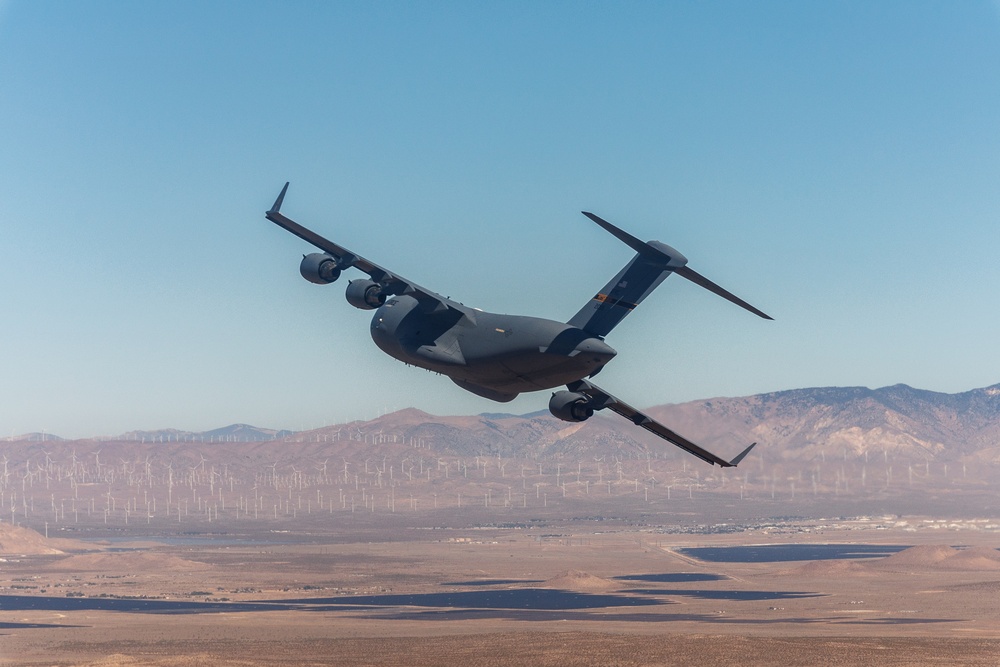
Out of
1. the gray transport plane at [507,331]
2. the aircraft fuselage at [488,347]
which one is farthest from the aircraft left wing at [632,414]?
the aircraft fuselage at [488,347]

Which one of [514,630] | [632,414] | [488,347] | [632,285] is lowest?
[514,630]

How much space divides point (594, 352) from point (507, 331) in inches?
149

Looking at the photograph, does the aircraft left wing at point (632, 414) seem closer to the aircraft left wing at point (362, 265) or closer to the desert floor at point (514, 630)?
the aircraft left wing at point (362, 265)

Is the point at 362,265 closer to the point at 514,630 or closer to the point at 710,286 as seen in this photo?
the point at 710,286

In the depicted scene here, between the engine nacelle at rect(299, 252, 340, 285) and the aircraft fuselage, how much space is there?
284 cm

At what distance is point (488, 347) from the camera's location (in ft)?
163

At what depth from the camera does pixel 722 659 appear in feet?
379

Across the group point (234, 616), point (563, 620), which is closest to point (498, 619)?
point (563, 620)

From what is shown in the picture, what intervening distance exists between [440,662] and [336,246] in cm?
7342

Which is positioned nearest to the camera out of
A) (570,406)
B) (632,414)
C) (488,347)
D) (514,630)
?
(488,347)

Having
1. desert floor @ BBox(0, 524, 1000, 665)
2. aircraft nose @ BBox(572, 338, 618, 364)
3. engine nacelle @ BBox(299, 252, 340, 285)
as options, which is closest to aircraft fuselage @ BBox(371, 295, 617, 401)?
aircraft nose @ BBox(572, 338, 618, 364)

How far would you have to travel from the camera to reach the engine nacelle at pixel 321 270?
53.0 meters

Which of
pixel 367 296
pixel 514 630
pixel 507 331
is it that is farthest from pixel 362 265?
pixel 514 630

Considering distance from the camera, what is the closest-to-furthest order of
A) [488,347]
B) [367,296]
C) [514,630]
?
[488,347]
[367,296]
[514,630]
